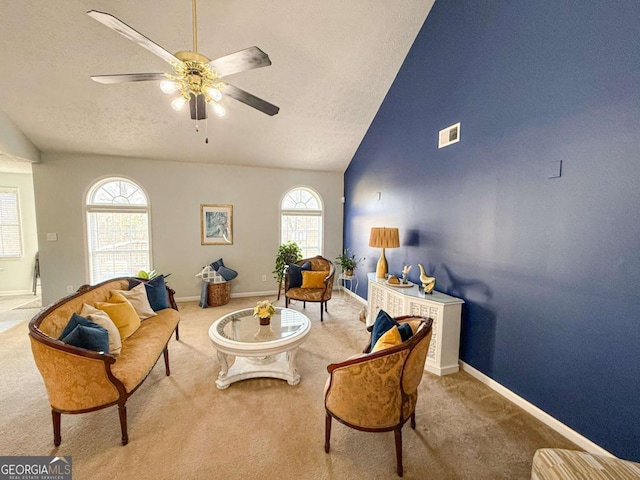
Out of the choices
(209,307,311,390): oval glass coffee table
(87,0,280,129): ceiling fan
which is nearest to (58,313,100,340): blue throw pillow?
(209,307,311,390): oval glass coffee table

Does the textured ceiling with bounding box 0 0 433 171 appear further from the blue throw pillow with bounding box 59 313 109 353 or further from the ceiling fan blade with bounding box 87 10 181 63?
the blue throw pillow with bounding box 59 313 109 353

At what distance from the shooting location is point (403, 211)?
383 centimetres

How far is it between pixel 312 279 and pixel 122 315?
8.45ft

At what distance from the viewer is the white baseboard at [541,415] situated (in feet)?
5.93

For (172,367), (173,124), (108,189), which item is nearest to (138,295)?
(172,367)

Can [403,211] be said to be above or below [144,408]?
above

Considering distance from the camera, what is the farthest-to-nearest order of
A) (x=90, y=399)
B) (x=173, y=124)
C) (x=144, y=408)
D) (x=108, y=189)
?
1. (x=108, y=189)
2. (x=173, y=124)
3. (x=144, y=408)
4. (x=90, y=399)

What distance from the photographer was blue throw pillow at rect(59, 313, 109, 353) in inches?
72.7

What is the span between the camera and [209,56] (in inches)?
122

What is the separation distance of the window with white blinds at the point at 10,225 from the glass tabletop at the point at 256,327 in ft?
19.1

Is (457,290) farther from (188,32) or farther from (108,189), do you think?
(108,189)

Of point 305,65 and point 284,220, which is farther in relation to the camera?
point 284,220

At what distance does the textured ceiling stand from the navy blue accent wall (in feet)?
2.94

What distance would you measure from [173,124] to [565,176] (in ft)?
15.6
